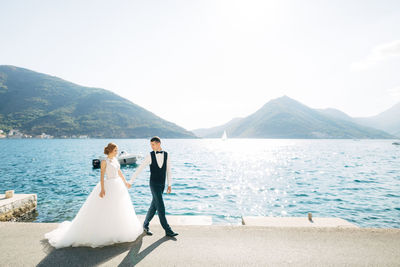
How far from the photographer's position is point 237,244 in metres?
5.16

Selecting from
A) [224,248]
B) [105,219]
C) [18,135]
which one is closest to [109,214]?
[105,219]

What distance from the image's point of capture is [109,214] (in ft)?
17.0

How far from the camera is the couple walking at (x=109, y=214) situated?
496 centimetres

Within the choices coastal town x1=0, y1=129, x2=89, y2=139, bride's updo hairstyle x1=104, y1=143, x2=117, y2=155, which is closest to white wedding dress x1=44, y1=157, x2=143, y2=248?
bride's updo hairstyle x1=104, y1=143, x2=117, y2=155

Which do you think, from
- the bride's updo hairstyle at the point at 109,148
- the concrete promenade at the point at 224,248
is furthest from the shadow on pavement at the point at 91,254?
the bride's updo hairstyle at the point at 109,148

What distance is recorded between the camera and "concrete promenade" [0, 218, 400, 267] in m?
4.36

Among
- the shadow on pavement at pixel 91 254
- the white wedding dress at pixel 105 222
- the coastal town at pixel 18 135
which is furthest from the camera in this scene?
the coastal town at pixel 18 135

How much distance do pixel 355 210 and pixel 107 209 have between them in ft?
51.8

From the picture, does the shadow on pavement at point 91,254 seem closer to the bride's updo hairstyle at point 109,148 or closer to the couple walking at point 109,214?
the couple walking at point 109,214

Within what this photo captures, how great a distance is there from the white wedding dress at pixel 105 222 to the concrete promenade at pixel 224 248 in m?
0.16

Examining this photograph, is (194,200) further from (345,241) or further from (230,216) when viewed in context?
(345,241)

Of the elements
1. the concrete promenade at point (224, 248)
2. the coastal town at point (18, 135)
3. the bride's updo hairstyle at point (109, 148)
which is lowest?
the concrete promenade at point (224, 248)

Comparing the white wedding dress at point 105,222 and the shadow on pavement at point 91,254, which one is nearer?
the shadow on pavement at point 91,254

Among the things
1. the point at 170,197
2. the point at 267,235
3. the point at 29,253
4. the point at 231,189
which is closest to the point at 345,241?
the point at 267,235
